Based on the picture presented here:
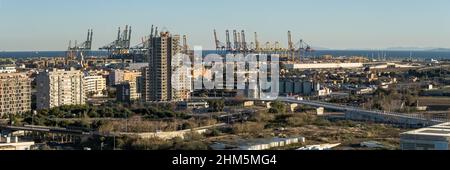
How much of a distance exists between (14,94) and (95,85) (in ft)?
12.5

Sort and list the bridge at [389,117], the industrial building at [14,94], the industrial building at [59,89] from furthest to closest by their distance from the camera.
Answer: the industrial building at [59,89]
the industrial building at [14,94]
the bridge at [389,117]

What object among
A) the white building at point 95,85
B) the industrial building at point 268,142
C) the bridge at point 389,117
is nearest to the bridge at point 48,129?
the industrial building at point 268,142

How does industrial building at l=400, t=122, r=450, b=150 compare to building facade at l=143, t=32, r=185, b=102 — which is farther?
building facade at l=143, t=32, r=185, b=102

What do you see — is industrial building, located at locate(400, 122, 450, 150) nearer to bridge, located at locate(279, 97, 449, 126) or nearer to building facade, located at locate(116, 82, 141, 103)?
bridge, located at locate(279, 97, 449, 126)

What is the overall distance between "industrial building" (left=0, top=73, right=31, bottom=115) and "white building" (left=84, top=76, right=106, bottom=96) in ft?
9.59

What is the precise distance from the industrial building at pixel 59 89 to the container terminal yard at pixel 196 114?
1 cm

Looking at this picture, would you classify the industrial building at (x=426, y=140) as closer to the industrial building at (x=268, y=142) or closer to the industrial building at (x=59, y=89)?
the industrial building at (x=268, y=142)

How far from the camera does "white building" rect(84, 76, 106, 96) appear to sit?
11172 mm

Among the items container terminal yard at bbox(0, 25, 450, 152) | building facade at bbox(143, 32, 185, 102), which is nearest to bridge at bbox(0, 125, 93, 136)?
container terminal yard at bbox(0, 25, 450, 152)

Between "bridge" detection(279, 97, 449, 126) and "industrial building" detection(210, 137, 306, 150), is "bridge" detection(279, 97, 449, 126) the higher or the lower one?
the lower one

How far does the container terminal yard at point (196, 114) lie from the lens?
181 inches

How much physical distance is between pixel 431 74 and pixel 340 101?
246 inches

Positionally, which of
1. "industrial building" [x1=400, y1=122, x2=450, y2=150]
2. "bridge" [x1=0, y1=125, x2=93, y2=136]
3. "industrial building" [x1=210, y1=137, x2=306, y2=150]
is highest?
"industrial building" [x1=400, y1=122, x2=450, y2=150]
